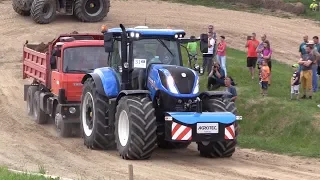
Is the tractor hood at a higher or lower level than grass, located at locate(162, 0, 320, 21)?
higher

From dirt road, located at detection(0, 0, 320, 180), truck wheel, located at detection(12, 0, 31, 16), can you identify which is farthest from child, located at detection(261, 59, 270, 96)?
truck wheel, located at detection(12, 0, 31, 16)

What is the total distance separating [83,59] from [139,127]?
4.99 metres

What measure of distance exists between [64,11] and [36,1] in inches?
68.3

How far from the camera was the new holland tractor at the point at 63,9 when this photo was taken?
34209 mm

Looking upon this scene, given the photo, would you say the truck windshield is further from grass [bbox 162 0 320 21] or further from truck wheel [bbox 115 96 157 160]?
grass [bbox 162 0 320 21]

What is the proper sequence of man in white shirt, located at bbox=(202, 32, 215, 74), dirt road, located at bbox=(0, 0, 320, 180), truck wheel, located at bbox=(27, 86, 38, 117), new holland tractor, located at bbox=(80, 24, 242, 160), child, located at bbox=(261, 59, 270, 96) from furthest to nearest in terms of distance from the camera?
man in white shirt, located at bbox=(202, 32, 215, 74) → truck wheel, located at bbox=(27, 86, 38, 117) → child, located at bbox=(261, 59, 270, 96) → new holland tractor, located at bbox=(80, 24, 242, 160) → dirt road, located at bbox=(0, 0, 320, 180)

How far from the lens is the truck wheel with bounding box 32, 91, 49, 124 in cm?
2091

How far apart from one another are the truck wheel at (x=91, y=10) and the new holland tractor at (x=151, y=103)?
17904 millimetres

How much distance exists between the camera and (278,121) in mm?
Result: 19469

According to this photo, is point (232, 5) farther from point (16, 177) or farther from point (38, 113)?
point (16, 177)

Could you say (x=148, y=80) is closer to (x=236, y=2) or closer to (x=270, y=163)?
(x=270, y=163)

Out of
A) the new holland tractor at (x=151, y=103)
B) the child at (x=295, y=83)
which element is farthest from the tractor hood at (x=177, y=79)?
the child at (x=295, y=83)

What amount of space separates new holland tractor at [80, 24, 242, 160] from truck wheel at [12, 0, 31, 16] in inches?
743

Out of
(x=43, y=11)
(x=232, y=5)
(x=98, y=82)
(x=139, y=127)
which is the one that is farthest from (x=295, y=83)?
(x=232, y=5)
